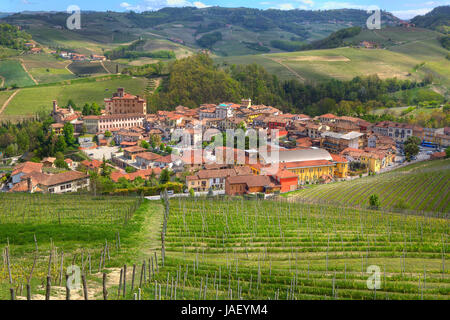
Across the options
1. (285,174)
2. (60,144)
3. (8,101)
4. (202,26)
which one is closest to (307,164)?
(285,174)

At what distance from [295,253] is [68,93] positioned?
48404 millimetres

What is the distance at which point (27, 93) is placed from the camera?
53.1 metres

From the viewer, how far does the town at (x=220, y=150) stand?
28.9 metres

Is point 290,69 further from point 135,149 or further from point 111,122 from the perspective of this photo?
point 135,149

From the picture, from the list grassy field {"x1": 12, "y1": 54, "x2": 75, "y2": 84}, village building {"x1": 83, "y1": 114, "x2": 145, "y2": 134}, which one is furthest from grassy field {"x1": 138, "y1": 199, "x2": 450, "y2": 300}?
grassy field {"x1": 12, "y1": 54, "x2": 75, "y2": 84}

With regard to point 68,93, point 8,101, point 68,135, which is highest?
point 68,93

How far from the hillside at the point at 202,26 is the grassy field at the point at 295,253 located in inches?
3254

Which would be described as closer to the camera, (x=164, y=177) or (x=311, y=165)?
(x=164, y=177)

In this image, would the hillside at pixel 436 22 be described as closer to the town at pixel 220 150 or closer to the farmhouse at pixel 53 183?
the town at pixel 220 150

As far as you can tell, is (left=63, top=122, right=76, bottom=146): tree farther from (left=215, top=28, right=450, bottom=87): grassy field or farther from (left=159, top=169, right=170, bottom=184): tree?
(left=215, top=28, right=450, bottom=87): grassy field

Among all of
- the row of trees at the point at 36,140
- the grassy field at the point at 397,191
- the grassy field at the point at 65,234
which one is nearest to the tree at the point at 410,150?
the grassy field at the point at 397,191

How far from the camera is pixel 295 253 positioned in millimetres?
13750

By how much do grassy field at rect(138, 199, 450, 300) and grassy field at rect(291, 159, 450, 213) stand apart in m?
4.43

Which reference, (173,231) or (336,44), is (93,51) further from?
(173,231)
